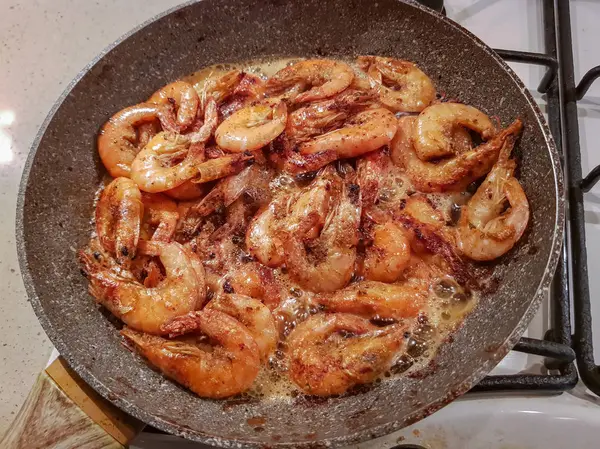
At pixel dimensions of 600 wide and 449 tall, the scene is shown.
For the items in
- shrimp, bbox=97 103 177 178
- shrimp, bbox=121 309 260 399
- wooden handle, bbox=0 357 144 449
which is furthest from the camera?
shrimp, bbox=97 103 177 178

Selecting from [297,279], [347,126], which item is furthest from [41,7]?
[297,279]

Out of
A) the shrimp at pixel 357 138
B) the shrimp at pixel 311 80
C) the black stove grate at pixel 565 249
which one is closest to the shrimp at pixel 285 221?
the shrimp at pixel 357 138

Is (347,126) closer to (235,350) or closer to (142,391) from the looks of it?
(235,350)

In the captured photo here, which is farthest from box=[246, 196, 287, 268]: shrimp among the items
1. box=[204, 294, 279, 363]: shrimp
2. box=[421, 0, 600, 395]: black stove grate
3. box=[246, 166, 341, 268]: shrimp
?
box=[421, 0, 600, 395]: black stove grate

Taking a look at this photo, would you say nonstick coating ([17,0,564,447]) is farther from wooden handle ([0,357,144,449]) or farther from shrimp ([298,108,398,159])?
shrimp ([298,108,398,159])

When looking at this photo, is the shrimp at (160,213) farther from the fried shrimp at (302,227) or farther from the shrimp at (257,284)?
the shrimp at (257,284)

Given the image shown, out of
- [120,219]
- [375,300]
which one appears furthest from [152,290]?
[375,300]
